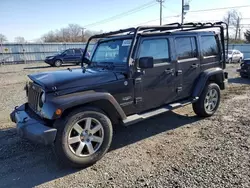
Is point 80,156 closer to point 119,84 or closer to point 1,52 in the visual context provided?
point 119,84

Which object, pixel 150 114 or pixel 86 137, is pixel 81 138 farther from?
pixel 150 114

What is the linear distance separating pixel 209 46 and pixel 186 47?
3.06 feet

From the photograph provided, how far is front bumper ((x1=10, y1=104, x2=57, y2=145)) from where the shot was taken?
2973 mm

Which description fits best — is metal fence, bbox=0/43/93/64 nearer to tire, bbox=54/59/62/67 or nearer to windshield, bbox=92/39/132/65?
tire, bbox=54/59/62/67

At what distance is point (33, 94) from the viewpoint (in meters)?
3.78

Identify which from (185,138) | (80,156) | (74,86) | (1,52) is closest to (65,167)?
(80,156)

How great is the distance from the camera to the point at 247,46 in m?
29.5

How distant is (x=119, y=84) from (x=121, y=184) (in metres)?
1.61

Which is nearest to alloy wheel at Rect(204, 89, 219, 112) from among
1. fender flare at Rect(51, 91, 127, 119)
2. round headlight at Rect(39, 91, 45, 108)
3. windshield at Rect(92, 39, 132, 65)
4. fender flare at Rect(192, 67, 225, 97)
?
fender flare at Rect(192, 67, 225, 97)

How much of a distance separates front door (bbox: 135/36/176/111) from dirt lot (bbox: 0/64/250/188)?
Answer: 75 cm

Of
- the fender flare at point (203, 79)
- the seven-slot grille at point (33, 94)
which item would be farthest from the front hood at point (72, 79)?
the fender flare at point (203, 79)

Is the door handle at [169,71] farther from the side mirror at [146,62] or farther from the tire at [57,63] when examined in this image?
the tire at [57,63]

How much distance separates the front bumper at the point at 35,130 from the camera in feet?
9.75

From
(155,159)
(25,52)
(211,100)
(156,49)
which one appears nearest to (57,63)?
(25,52)
